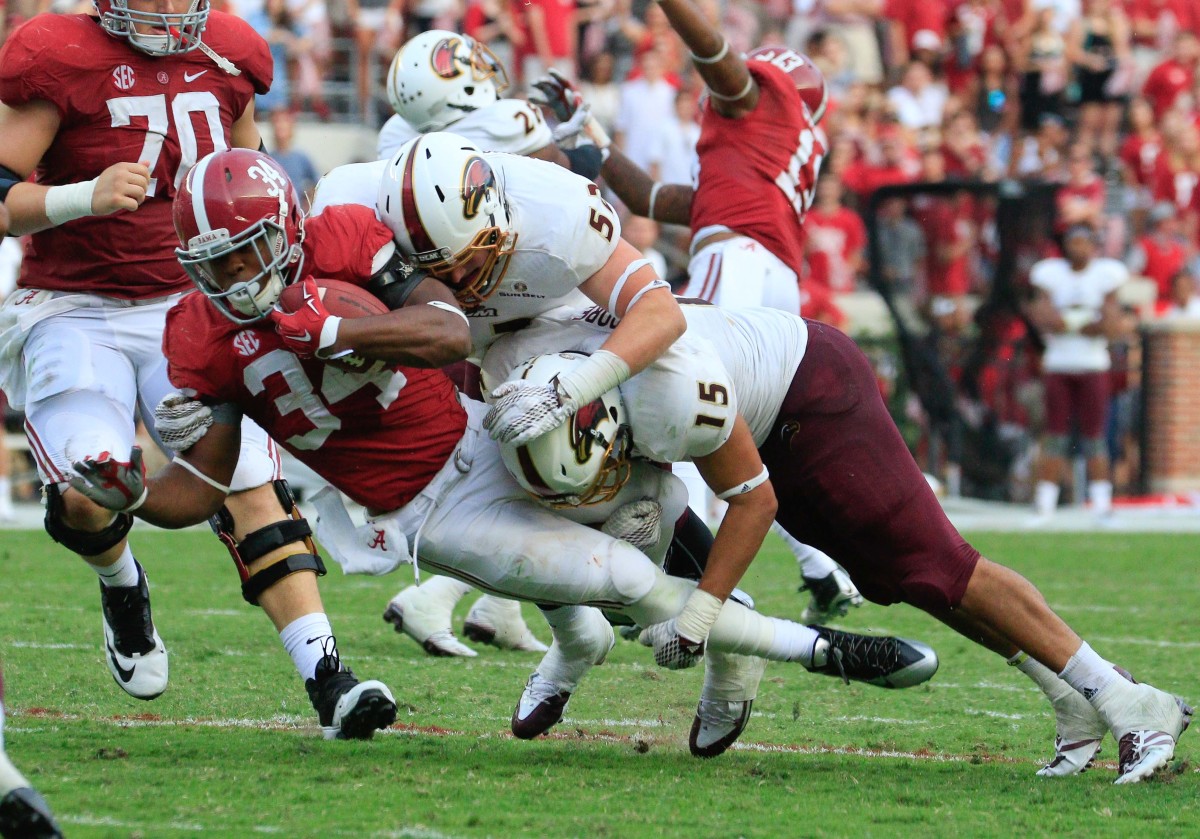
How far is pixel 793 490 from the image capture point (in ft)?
13.5

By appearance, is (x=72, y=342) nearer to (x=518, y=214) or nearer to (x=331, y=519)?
(x=331, y=519)

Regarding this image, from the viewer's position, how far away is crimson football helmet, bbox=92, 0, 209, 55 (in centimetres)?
442

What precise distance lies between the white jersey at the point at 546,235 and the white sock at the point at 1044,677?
1481 mm

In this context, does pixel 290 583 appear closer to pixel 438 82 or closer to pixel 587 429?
pixel 587 429

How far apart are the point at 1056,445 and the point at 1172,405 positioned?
1.35 meters

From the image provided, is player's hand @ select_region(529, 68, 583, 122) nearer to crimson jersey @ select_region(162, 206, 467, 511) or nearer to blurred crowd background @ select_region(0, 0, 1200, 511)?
crimson jersey @ select_region(162, 206, 467, 511)

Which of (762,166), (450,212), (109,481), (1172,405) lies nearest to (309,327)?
(450,212)

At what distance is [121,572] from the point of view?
14.8ft

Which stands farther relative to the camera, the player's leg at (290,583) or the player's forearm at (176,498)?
the player's leg at (290,583)

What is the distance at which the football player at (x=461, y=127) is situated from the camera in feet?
18.7

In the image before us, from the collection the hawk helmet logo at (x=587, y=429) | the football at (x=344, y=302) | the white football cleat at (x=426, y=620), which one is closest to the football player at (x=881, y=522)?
the hawk helmet logo at (x=587, y=429)

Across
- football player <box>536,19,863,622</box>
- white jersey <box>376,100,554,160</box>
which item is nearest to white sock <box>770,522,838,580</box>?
football player <box>536,19,863,622</box>

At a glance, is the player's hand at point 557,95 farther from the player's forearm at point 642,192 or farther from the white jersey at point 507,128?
the player's forearm at point 642,192

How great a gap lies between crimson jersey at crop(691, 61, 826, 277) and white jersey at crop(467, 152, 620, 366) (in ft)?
7.48
